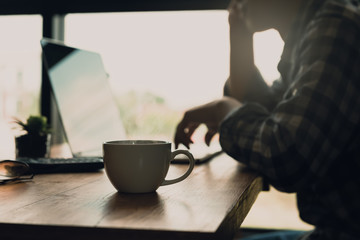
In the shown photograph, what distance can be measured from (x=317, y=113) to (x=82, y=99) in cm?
75

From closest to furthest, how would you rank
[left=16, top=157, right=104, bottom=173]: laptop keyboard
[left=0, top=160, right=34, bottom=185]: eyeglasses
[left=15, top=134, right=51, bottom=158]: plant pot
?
[left=0, top=160, right=34, bottom=185]: eyeglasses
[left=16, top=157, right=104, bottom=173]: laptop keyboard
[left=15, top=134, right=51, bottom=158]: plant pot

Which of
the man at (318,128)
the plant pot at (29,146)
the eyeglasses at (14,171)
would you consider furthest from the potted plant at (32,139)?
the man at (318,128)

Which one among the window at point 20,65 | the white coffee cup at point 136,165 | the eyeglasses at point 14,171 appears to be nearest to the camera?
the white coffee cup at point 136,165

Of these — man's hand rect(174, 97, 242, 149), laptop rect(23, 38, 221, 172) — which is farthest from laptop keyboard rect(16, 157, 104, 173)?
man's hand rect(174, 97, 242, 149)

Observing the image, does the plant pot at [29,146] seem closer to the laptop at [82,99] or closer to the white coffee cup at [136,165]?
the laptop at [82,99]

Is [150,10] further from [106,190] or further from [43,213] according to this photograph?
[43,213]

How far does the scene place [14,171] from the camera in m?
0.75

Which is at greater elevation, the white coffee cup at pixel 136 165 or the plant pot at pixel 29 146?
the white coffee cup at pixel 136 165

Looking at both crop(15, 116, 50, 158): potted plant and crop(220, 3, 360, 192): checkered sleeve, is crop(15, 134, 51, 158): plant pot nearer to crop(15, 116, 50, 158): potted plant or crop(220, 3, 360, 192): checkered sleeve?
crop(15, 116, 50, 158): potted plant

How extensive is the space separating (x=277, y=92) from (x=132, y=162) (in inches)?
37.4

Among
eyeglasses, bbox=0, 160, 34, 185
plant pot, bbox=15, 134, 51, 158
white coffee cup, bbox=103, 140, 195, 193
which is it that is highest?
white coffee cup, bbox=103, 140, 195, 193

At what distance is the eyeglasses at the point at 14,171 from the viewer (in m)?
0.74

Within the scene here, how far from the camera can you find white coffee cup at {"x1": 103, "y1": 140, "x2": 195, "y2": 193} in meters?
0.64

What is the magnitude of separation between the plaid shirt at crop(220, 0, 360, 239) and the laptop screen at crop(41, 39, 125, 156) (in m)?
0.47
